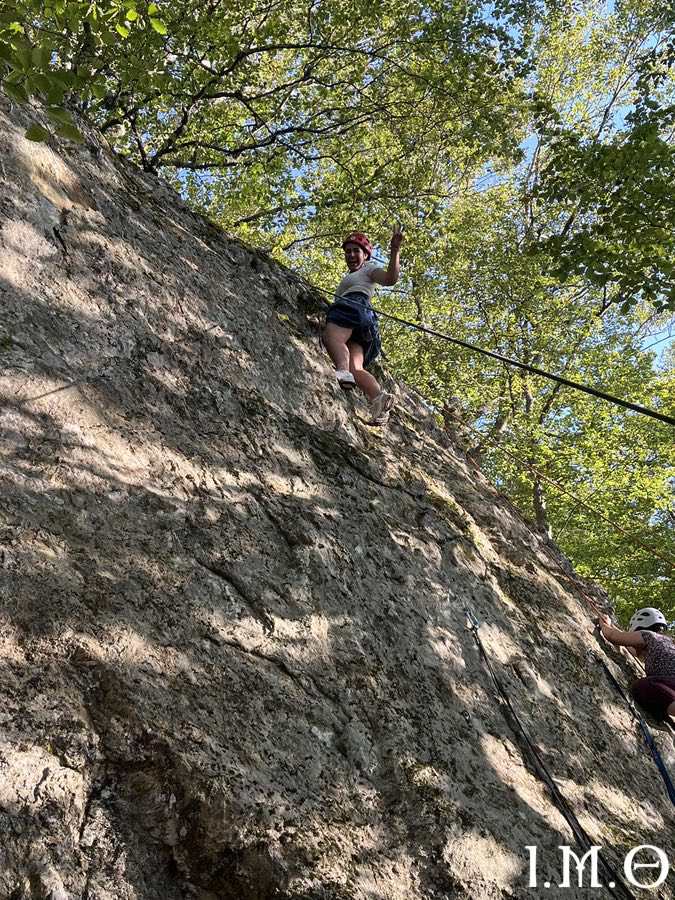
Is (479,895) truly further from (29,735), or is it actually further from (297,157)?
(297,157)

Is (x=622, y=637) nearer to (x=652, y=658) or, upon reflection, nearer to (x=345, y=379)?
(x=652, y=658)

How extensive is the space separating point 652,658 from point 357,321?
14.2 feet

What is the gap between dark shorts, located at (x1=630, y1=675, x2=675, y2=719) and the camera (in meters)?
5.45

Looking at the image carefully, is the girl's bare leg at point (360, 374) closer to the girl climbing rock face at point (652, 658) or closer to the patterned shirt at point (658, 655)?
the girl climbing rock face at point (652, 658)

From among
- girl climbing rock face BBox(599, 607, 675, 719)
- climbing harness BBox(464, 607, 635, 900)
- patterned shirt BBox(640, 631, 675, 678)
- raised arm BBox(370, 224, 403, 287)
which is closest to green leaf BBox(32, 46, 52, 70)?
raised arm BBox(370, 224, 403, 287)

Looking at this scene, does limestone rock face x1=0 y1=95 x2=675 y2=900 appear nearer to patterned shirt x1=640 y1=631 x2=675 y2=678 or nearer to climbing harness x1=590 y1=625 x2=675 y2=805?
climbing harness x1=590 y1=625 x2=675 y2=805

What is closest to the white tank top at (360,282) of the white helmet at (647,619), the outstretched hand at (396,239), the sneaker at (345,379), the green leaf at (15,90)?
the outstretched hand at (396,239)

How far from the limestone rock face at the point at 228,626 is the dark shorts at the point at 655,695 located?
0.90ft

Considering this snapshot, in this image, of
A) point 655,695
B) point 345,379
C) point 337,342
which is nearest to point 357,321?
point 337,342

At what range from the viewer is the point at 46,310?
143 inches

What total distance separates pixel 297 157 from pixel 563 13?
5086mm

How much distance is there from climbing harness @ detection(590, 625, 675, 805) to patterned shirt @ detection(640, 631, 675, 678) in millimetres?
491

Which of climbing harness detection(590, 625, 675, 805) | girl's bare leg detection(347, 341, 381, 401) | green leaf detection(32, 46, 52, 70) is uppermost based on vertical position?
girl's bare leg detection(347, 341, 381, 401)

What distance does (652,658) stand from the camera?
19.1ft
